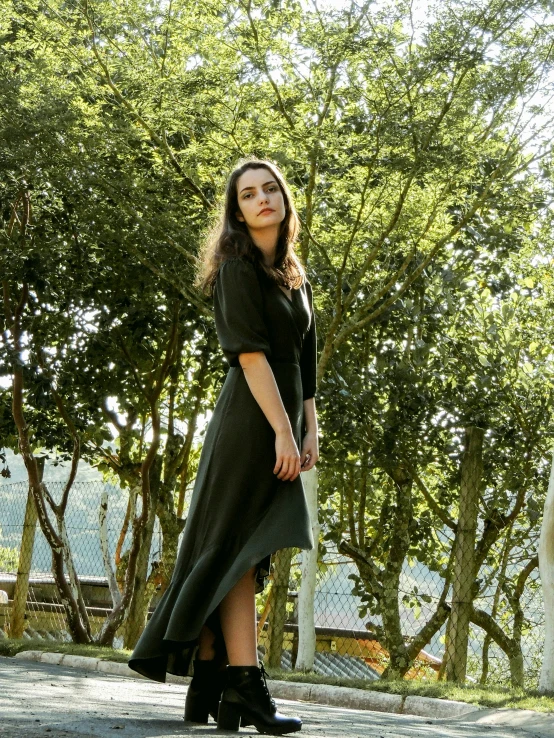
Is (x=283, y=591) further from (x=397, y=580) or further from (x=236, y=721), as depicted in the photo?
(x=236, y=721)

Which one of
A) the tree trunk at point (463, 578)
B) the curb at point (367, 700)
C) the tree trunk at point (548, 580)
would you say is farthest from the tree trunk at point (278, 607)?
the tree trunk at point (548, 580)

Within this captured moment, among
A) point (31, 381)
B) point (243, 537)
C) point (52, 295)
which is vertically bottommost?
point (243, 537)

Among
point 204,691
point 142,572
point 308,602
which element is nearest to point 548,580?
point 308,602

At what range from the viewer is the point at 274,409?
3.64m

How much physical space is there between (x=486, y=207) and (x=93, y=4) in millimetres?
3871

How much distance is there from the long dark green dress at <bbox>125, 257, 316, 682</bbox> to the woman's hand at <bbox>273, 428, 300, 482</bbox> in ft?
0.22

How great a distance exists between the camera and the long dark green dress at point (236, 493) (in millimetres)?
3621

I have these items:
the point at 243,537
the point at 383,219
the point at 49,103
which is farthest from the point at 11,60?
the point at 243,537

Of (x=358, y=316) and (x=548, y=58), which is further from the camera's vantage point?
(x=358, y=316)

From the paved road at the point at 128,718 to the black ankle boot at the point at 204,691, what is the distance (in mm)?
51

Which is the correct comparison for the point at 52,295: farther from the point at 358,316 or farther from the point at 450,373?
the point at 450,373

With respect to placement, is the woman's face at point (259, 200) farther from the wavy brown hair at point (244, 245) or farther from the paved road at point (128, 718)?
the paved road at point (128, 718)

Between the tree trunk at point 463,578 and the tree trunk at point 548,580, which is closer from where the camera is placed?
the tree trunk at point 548,580

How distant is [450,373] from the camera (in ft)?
32.3
